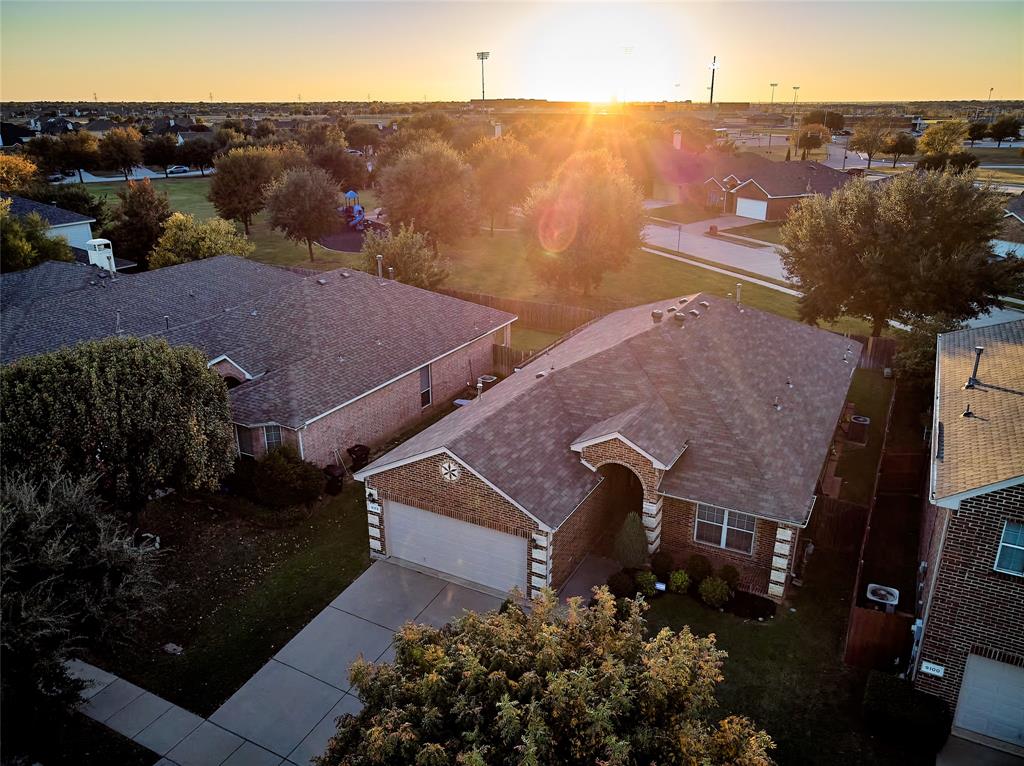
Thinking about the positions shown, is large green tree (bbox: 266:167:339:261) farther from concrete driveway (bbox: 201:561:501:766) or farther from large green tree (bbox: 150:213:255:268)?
concrete driveway (bbox: 201:561:501:766)

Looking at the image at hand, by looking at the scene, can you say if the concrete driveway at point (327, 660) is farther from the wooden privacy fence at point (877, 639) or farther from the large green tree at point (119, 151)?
the large green tree at point (119, 151)

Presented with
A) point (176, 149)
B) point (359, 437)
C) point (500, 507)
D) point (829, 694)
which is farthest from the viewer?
point (176, 149)

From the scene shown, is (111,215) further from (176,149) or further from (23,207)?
(176,149)

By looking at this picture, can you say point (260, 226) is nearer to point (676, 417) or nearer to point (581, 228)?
point (581, 228)

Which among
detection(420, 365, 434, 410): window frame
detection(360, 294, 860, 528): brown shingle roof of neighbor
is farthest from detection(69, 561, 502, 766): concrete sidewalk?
detection(420, 365, 434, 410): window frame

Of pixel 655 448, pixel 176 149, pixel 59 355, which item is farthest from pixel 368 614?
pixel 176 149

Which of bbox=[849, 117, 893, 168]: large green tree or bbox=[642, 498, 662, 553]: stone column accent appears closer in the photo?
bbox=[642, 498, 662, 553]: stone column accent

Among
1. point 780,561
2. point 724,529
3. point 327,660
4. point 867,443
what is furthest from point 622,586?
point 867,443
